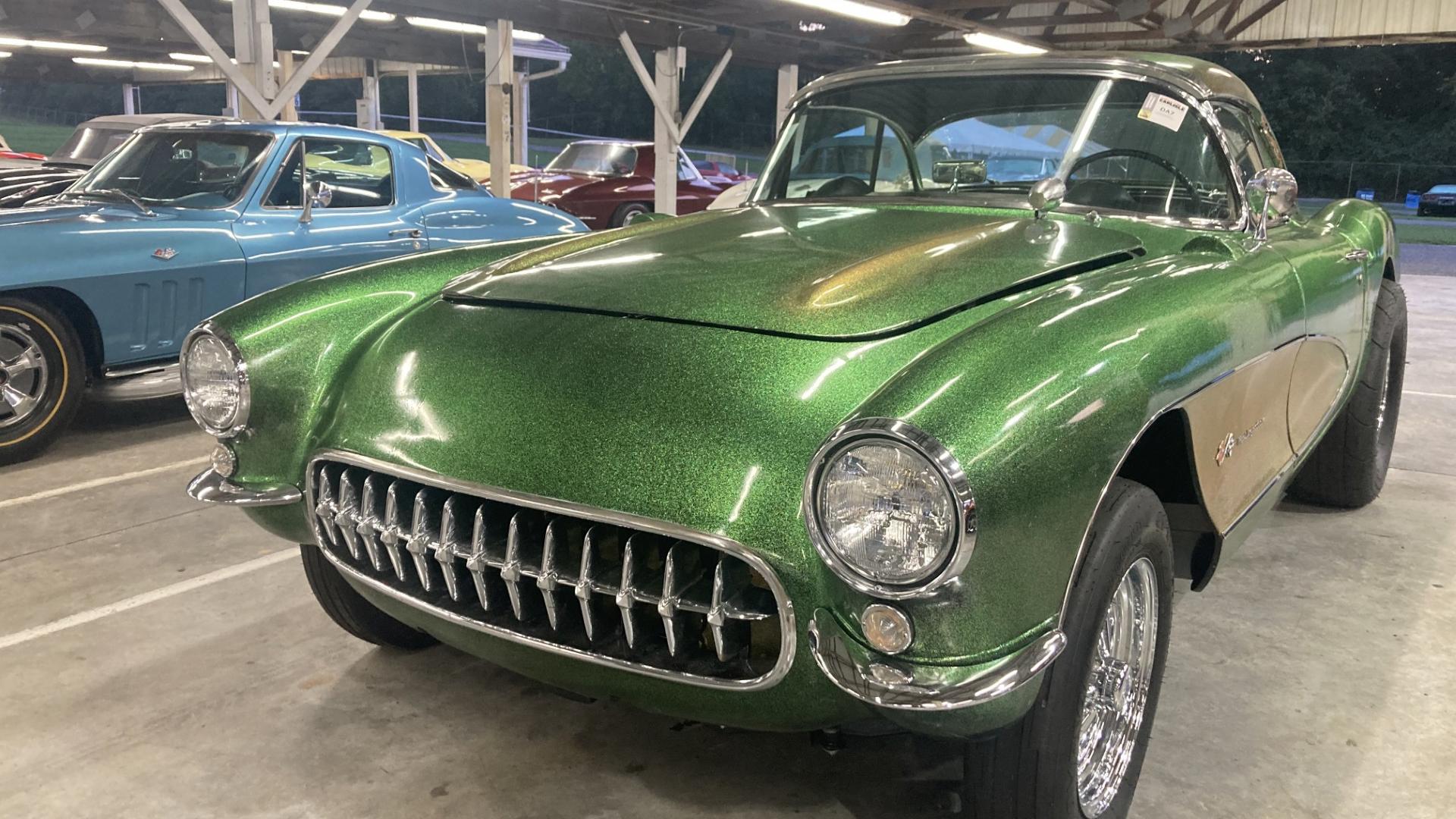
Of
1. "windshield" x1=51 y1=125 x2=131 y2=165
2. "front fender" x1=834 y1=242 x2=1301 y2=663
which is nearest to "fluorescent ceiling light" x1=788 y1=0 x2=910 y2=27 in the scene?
"windshield" x1=51 y1=125 x2=131 y2=165

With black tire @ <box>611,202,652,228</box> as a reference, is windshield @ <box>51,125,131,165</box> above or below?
above

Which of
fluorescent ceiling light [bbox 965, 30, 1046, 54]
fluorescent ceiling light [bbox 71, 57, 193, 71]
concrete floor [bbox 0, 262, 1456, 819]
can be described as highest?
fluorescent ceiling light [bbox 71, 57, 193, 71]

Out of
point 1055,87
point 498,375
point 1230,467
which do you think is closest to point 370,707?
point 498,375

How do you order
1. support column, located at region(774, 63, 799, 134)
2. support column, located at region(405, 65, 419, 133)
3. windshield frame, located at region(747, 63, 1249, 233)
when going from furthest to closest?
1. support column, located at region(405, 65, 419, 133)
2. support column, located at region(774, 63, 799, 134)
3. windshield frame, located at region(747, 63, 1249, 233)

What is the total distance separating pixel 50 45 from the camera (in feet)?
55.0

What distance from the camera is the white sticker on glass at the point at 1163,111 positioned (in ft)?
9.41

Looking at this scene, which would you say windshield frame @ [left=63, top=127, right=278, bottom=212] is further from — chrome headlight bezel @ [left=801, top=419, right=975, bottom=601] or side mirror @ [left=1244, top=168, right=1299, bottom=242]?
chrome headlight bezel @ [left=801, top=419, right=975, bottom=601]

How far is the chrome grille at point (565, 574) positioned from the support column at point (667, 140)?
1094 cm

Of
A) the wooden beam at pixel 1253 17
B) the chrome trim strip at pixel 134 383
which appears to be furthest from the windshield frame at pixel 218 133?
the wooden beam at pixel 1253 17

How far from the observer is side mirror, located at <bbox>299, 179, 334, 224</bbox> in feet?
15.8

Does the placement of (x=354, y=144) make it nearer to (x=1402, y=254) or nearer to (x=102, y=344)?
(x=102, y=344)

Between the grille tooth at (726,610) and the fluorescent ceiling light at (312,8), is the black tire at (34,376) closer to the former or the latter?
the grille tooth at (726,610)

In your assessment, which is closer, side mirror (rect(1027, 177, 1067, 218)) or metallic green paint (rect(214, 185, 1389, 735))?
metallic green paint (rect(214, 185, 1389, 735))

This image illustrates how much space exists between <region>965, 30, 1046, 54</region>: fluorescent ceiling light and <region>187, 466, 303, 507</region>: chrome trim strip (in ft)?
42.7
